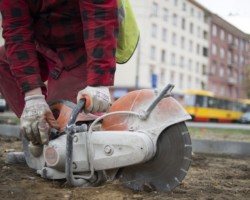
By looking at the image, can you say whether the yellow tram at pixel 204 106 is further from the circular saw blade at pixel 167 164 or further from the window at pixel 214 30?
the circular saw blade at pixel 167 164

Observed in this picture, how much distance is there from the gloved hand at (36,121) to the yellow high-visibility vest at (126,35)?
683 millimetres

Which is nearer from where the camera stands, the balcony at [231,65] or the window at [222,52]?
the window at [222,52]

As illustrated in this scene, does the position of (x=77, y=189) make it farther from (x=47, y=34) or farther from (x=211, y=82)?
(x=211, y=82)

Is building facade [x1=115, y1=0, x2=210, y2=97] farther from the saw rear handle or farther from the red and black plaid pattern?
the saw rear handle

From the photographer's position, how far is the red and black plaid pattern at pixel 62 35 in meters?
2.31

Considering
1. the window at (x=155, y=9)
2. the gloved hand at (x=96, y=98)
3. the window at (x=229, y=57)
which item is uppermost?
the window at (x=155, y=9)

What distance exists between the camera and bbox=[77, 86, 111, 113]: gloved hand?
222 centimetres

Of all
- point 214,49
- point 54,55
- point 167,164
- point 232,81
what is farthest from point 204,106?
point 232,81

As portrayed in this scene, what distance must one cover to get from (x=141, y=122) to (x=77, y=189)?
50 centimetres

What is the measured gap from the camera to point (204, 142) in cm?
543

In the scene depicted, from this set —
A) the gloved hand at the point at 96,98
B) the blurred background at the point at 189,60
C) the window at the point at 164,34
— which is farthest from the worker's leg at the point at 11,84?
the window at the point at 164,34

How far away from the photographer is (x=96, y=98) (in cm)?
222

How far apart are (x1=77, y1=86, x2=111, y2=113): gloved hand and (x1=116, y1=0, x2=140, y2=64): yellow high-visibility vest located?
0.56m

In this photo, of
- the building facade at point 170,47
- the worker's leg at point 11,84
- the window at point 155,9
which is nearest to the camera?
A: the worker's leg at point 11,84
